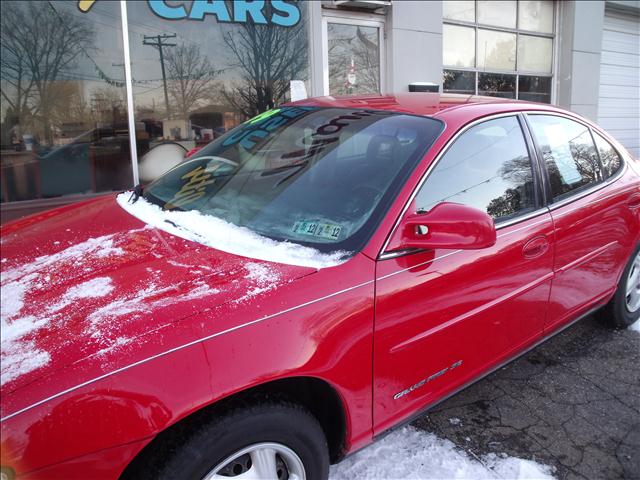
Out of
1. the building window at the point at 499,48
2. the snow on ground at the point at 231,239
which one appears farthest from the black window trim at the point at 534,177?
the building window at the point at 499,48

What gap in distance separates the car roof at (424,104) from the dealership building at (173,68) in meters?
3.42

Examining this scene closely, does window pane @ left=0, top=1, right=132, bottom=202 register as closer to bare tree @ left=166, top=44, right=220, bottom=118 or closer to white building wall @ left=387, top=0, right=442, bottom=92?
bare tree @ left=166, top=44, right=220, bottom=118

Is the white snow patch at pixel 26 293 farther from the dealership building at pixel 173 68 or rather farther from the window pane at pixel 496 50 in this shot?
the window pane at pixel 496 50

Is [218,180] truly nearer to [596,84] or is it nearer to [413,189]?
[413,189]

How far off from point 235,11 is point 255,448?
6.19 metres

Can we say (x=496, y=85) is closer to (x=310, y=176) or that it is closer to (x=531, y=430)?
(x=531, y=430)

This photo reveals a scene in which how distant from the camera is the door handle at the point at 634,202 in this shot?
329 centimetres

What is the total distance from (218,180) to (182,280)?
0.95 meters

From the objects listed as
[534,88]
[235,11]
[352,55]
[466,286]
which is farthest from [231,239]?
[534,88]

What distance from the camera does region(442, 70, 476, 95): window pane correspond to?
8.90 m

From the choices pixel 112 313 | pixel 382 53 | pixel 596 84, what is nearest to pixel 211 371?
pixel 112 313

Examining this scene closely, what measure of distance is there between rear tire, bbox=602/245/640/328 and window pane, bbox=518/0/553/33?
25.1 feet

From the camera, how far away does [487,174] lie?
250cm

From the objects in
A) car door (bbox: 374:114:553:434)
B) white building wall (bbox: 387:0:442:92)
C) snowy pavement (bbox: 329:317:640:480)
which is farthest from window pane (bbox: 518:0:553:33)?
car door (bbox: 374:114:553:434)
